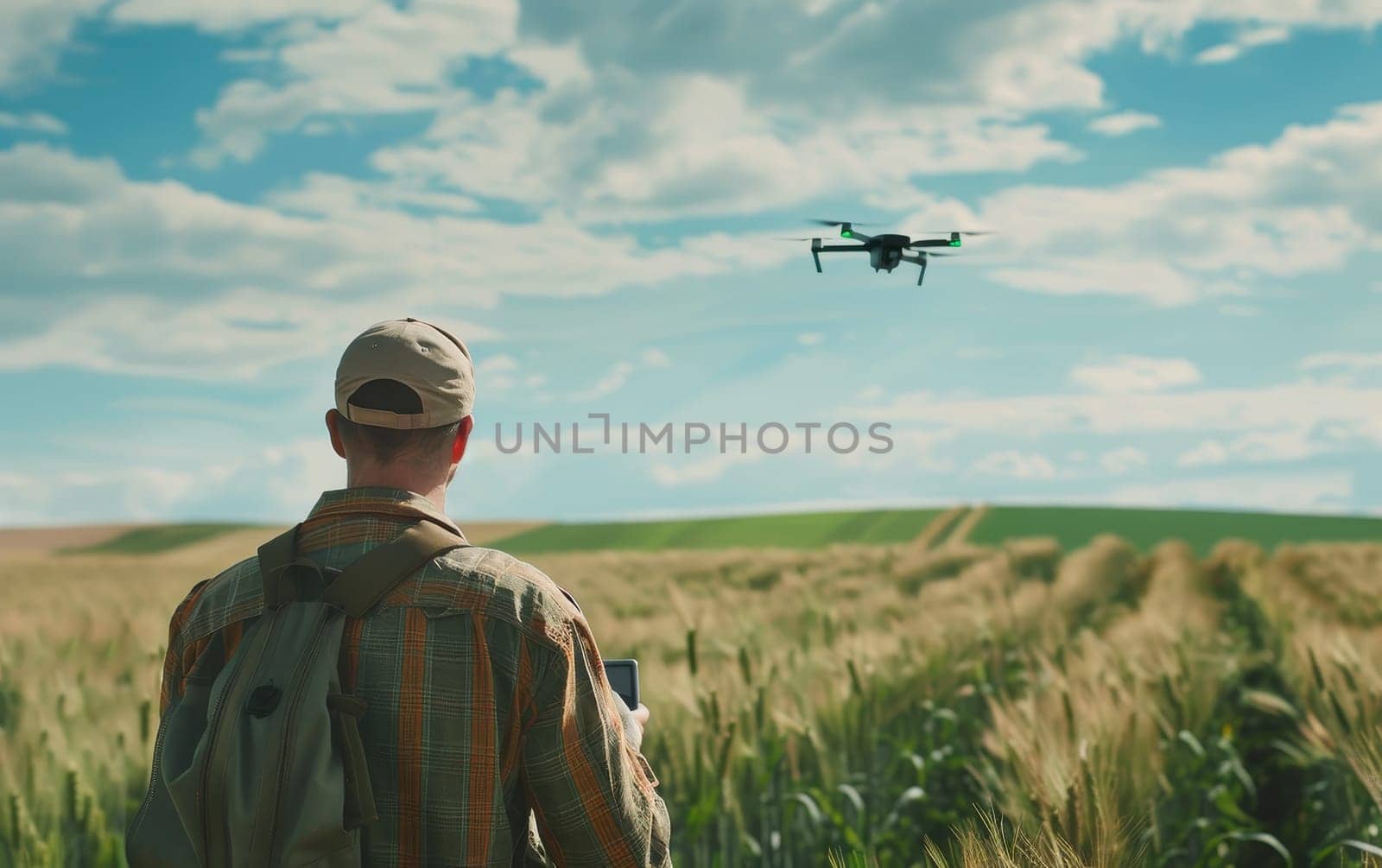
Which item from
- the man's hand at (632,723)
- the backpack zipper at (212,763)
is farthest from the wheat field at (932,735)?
the backpack zipper at (212,763)

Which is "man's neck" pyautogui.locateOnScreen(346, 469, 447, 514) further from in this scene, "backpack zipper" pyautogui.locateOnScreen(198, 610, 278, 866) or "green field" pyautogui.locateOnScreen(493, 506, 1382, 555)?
"green field" pyautogui.locateOnScreen(493, 506, 1382, 555)

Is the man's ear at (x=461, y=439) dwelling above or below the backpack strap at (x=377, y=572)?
above

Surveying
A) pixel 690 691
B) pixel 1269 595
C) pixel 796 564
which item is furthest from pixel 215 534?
pixel 690 691

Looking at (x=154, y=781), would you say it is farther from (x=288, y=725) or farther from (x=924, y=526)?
(x=924, y=526)

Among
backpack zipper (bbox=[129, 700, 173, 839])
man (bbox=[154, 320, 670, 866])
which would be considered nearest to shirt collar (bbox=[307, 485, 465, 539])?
man (bbox=[154, 320, 670, 866])

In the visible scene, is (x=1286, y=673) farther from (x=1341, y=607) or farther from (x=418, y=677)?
(x=418, y=677)

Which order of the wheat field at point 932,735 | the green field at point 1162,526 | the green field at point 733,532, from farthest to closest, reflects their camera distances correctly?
1. the green field at point 733,532
2. the green field at point 1162,526
3. the wheat field at point 932,735

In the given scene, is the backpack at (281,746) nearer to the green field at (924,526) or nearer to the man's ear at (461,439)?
the man's ear at (461,439)
